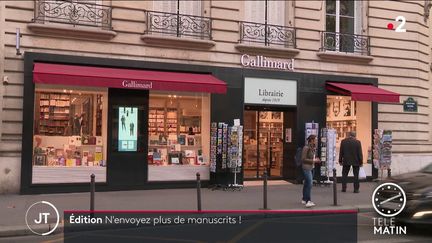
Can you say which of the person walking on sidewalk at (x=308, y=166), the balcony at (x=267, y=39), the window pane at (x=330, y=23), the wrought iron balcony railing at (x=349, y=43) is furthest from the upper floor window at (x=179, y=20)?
the person walking on sidewalk at (x=308, y=166)

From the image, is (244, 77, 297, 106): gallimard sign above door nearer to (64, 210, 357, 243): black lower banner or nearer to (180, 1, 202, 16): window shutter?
(180, 1, 202, 16): window shutter

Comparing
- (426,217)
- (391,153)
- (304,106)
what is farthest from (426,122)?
(426,217)

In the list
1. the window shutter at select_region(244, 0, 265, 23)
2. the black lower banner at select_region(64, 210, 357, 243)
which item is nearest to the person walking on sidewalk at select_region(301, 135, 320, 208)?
Result: the black lower banner at select_region(64, 210, 357, 243)

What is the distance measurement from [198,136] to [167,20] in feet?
12.1

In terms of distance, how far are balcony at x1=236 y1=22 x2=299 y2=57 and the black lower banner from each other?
6568 mm

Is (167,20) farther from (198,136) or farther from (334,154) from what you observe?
(334,154)

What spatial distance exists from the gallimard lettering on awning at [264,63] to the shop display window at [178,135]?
173 centimetres

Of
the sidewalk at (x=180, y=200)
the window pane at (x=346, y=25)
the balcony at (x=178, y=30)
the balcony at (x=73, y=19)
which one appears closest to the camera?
the sidewalk at (x=180, y=200)

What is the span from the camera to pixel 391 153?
18.0 m

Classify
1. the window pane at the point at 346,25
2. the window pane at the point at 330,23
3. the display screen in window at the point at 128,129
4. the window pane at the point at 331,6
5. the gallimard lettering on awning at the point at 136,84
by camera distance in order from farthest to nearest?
1. the window pane at the point at 346,25
2. the window pane at the point at 331,6
3. the window pane at the point at 330,23
4. the display screen in window at the point at 128,129
5. the gallimard lettering on awning at the point at 136,84

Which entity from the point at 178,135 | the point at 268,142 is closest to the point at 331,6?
the point at 268,142

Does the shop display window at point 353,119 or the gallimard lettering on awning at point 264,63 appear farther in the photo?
the shop display window at point 353,119

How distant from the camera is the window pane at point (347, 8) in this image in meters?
18.9

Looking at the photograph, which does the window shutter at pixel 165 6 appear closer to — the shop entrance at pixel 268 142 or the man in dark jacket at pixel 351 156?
the shop entrance at pixel 268 142
